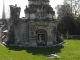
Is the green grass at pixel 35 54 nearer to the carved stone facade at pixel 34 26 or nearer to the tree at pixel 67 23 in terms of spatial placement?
the carved stone facade at pixel 34 26

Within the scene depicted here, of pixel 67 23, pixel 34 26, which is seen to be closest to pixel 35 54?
pixel 34 26

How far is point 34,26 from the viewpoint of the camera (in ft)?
97.9

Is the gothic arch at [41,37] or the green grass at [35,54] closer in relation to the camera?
the green grass at [35,54]

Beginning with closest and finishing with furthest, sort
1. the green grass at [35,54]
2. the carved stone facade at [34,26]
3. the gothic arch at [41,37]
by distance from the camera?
the green grass at [35,54] → the carved stone facade at [34,26] → the gothic arch at [41,37]

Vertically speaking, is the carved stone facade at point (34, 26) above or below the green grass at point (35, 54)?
Result: above

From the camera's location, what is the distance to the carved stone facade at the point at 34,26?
3008 cm

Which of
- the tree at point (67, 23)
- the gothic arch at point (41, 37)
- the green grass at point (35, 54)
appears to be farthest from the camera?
the tree at point (67, 23)

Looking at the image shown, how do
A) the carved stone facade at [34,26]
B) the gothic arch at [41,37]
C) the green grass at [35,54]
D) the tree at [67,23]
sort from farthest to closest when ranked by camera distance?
the tree at [67,23] < the gothic arch at [41,37] < the carved stone facade at [34,26] < the green grass at [35,54]

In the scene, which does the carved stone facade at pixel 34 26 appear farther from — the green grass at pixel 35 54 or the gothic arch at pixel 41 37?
the green grass at pixel 35 54

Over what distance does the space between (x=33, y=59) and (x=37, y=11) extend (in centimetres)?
1291

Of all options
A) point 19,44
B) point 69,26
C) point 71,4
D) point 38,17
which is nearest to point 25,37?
point 19,44

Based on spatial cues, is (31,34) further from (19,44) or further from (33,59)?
(33,59)

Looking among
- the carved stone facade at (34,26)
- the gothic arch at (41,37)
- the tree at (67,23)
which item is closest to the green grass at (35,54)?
the carved stone facade at (34,26)

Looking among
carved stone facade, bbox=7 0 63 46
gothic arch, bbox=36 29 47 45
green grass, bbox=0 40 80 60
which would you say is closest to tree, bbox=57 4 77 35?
carved stone facade, bbox=7 0 63 46
